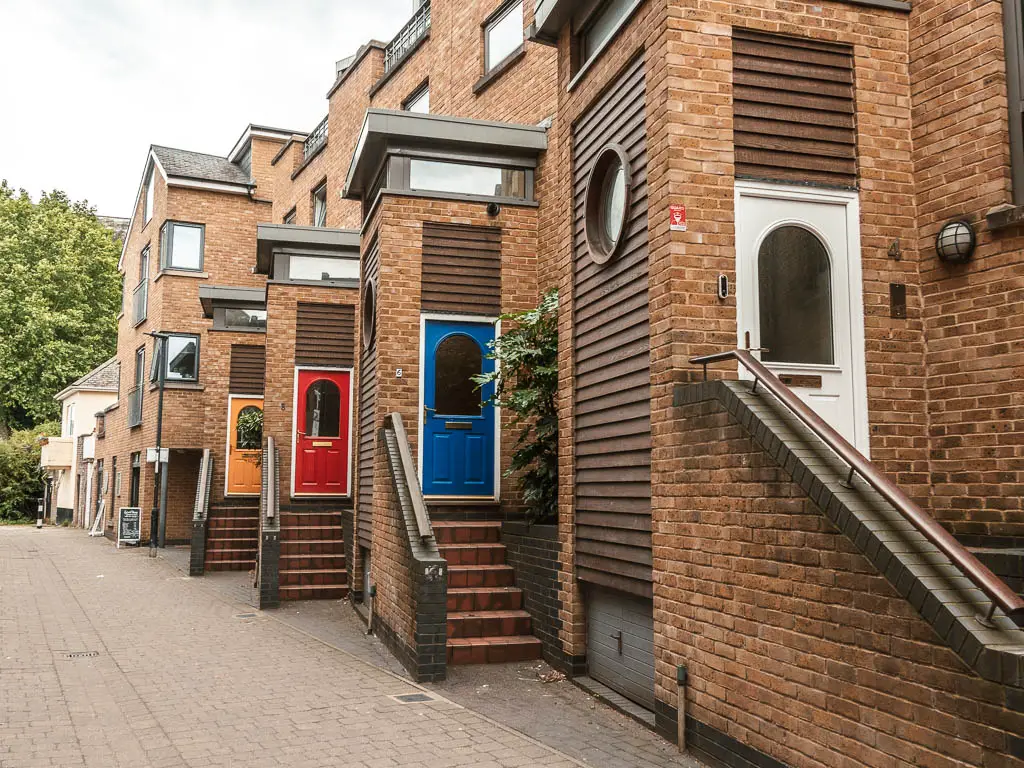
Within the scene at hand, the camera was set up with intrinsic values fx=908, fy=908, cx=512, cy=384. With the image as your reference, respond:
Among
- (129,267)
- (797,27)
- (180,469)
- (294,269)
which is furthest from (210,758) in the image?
(129,267)

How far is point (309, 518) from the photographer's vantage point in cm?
1456

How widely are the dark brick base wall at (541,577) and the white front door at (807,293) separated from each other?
298 centimetres

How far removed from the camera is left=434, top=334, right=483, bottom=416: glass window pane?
11.0 metres

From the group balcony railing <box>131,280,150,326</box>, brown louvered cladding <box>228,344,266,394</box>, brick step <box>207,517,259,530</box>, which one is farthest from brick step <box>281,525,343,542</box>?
balcony railing <box>131,280,150,326</box>

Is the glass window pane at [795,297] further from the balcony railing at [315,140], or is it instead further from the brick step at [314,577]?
the balcony railing at [315,140]

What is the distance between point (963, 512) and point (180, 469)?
2307cm

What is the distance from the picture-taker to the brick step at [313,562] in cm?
1380

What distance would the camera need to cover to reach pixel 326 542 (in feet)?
46.9

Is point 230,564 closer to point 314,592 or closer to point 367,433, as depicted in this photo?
point 314,592

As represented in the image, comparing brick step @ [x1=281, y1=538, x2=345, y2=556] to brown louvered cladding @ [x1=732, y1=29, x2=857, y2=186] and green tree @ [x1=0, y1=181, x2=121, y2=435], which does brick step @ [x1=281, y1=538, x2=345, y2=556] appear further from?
green tree @ [x1=0, y1=181, x2=121, y2=435]

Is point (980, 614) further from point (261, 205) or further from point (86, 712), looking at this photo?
point (261, 205)

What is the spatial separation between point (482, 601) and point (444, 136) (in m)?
5.48

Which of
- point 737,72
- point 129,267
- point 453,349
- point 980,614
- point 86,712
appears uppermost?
point 129,267

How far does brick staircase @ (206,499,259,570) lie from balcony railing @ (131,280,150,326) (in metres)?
12.3
